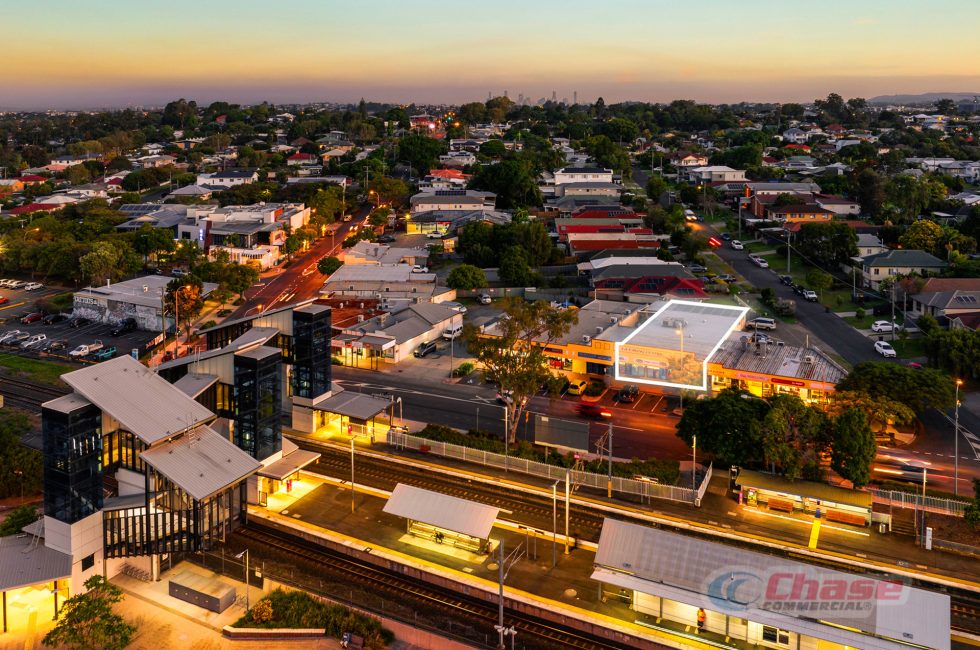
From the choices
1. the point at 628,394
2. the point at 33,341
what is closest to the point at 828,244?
the point at 628,394

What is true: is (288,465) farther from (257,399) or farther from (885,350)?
(885,350)

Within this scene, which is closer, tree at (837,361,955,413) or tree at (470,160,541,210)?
Result: tree at (837,361,955,413)

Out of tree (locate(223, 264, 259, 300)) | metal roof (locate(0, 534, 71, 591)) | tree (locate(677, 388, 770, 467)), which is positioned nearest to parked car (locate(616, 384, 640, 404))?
tree (locate(677, 388, 770, 467))

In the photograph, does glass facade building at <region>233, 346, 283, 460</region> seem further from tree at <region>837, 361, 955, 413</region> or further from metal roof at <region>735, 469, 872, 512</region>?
tree at <region>837, 361, 955, 413</region>

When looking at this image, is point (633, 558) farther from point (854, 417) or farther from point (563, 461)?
point (854, 417)

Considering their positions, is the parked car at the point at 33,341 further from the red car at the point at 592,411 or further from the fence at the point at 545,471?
the red car at the point at 592,411

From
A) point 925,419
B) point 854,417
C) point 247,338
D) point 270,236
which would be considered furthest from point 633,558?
point 270,236
